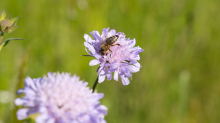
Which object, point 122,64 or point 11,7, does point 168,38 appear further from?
point 11,7

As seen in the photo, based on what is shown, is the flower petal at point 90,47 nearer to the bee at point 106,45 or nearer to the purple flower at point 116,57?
the purple flower at point 116,57

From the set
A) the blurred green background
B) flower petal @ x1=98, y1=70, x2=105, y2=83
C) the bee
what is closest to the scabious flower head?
flower petal @ x1=98, y1=70, x2=105, y2=83

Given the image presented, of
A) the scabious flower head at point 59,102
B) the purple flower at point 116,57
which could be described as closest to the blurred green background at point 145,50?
the purple flower at point 116,57

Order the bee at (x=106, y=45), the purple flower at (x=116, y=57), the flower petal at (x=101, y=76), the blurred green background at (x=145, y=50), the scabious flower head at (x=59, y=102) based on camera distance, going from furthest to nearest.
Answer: the blurred green background at (x=145, y=50) → the bee at (x=106, y=45) → the purple flower at (x=116, y=57) → the flower petal at (x=101, y=76) → the scabious flower head at (x=59, y=102)

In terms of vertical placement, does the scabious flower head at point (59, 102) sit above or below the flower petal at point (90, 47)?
below

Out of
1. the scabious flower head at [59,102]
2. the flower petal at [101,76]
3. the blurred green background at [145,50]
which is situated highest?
the blurred green background at [145,50]

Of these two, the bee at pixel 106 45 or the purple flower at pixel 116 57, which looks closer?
the purple flower at pixel 116 57
